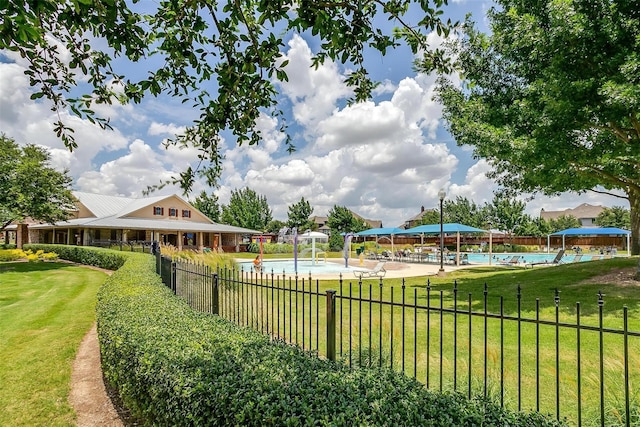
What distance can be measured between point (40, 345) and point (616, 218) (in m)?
72.1

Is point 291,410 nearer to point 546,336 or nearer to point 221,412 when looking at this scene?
point 221,412

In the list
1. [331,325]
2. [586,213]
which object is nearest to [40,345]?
[331,325]

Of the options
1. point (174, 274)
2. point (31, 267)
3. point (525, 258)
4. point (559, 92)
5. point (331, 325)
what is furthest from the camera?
point (525, 258)

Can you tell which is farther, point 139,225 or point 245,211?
point 245,211

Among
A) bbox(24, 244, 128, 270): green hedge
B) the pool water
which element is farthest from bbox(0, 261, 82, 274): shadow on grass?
the pool water

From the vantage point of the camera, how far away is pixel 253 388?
104 inches

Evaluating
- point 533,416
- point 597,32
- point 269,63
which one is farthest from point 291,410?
point 597,32

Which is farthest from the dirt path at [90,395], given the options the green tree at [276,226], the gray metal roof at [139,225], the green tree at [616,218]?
the green tree at [616,218]

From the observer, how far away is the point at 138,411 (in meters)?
3.74

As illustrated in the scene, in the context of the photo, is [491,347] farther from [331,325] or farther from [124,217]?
[124,217]

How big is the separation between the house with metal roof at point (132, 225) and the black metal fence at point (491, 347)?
88.9ft

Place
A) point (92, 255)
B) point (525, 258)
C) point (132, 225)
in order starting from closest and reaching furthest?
point (92, 255)
point (132, 225)
point (525, 258)

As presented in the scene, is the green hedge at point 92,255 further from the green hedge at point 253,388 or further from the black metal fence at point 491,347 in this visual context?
the green hedge at point 253,388

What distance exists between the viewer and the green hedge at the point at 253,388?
91.2 inches
